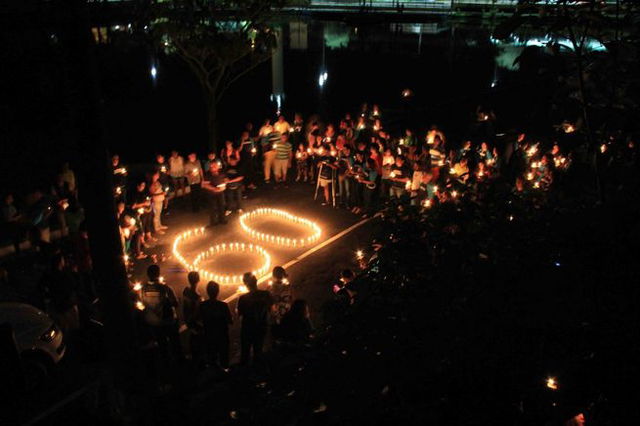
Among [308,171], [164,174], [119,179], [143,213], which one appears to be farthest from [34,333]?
[308,171]

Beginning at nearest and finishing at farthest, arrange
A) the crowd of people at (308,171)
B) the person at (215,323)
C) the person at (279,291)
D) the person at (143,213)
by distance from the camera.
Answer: the person at (215,323) < the person at (279,291) < the person at (143,213) < the crowd of people at (308,171)

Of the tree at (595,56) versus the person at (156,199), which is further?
the person at (156,199)

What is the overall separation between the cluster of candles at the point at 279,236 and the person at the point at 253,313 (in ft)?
16.8

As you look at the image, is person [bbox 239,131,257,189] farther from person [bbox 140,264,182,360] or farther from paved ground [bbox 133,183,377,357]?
person [bbox 140,264,182,360]

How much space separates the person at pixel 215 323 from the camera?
770 centimetres

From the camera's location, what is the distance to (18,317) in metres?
8.21

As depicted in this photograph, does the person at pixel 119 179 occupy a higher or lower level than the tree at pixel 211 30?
lower

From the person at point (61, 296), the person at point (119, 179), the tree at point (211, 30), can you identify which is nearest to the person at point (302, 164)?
the tree at point (211, 30)

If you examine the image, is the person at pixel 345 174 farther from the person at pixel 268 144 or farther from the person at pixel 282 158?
the person at pixel 268 144

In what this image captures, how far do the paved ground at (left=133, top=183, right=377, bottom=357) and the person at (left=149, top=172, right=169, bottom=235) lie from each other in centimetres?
33

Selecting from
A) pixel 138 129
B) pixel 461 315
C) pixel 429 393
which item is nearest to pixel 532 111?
pixel 461 315

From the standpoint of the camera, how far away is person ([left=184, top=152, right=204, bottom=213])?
1438 centimetres

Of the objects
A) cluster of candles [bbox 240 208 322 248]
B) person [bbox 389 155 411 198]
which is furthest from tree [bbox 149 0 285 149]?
person [bbox 389 155 411 198]

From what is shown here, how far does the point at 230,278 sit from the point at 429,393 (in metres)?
9.04
